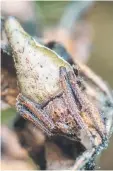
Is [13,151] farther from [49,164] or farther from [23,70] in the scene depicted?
[23,70]

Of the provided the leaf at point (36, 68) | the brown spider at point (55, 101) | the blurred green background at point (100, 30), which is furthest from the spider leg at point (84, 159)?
the blurred green background at point (100, 30)

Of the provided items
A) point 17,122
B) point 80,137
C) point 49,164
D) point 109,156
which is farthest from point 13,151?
point 109,156

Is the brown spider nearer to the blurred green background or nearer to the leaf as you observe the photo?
the leaf

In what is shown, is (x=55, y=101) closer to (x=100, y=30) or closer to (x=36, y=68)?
(x=36, y=68)

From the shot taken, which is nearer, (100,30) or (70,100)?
(70,100)

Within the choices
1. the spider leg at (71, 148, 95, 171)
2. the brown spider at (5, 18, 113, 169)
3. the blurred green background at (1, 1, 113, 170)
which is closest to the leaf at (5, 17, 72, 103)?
the brown spider at (5, 18, 113, 169)

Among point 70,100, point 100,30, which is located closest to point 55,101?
point 70,100

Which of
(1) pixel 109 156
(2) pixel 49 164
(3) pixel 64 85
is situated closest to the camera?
(3) pixel 64 85
